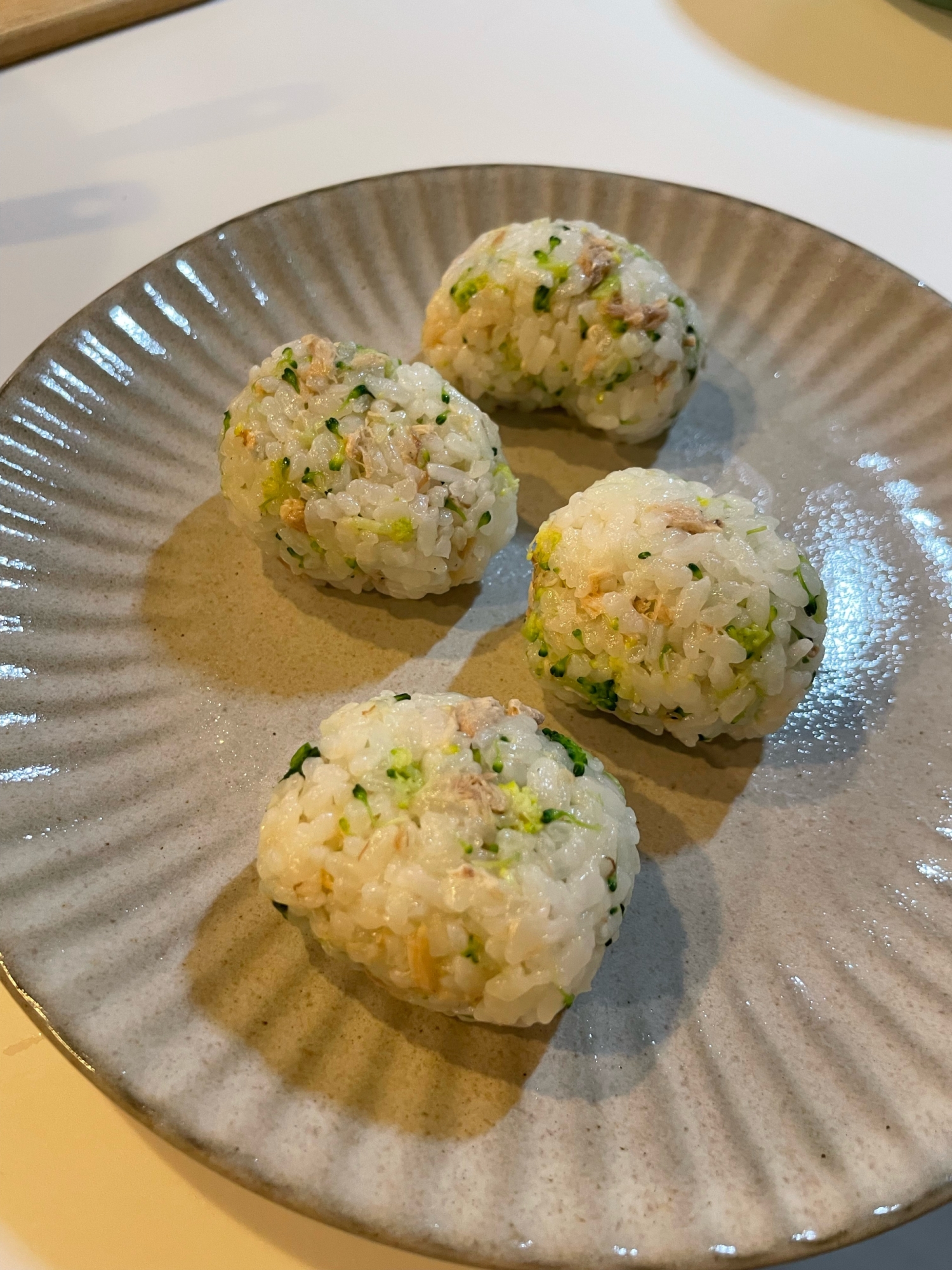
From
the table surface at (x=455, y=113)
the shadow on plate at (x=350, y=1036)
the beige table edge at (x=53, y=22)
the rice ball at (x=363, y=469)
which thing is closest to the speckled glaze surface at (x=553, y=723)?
the shadow on plate at (x=350, y=1036)

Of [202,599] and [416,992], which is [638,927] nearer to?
[416,992]

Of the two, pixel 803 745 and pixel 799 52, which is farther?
pixel 799 52

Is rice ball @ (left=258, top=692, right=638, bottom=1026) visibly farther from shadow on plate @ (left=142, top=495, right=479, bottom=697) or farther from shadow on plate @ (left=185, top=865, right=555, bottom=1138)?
shadow on plate @ (left=142, top=495, right=479, bottom=697)

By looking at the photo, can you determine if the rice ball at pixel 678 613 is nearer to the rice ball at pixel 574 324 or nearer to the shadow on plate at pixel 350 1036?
the rice ball at pixel 574 324

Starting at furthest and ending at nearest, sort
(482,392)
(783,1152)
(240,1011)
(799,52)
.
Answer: (799,52) < (482,392) < (240,1011) < (783,1152)

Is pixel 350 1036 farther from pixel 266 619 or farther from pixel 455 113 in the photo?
pixel 455 113

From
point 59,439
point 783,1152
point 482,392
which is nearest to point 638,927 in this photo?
point 783,1152
